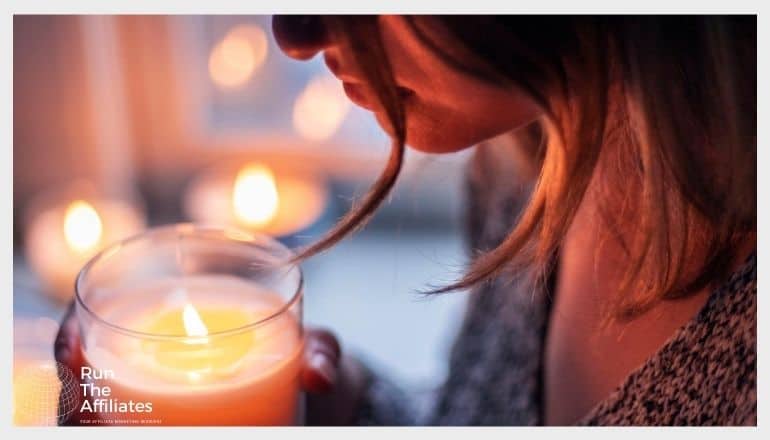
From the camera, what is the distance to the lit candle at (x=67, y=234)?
0.53 metres

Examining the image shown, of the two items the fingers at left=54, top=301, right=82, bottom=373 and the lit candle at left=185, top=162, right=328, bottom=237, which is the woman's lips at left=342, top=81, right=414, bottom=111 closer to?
the lit candle at left=185, top=162, right=328, bottom=237

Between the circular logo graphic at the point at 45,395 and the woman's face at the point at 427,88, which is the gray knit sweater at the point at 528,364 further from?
the circular logo graphic at the point at 45,395

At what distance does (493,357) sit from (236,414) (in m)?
0.26

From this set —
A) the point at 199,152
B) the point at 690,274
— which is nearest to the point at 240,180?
the point at 199,152

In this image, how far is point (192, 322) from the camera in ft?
1.53

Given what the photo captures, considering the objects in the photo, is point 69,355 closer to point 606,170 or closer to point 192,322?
point 192,322

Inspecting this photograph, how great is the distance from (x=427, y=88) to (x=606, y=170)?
12 cm

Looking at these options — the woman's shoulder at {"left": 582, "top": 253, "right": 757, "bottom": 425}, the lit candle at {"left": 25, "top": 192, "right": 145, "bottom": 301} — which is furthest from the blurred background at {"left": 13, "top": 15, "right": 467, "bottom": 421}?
the woman's shoulder at {"left": 582, "top": 253, "right": 757, "bottom": 425}

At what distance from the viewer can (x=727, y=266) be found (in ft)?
1.51

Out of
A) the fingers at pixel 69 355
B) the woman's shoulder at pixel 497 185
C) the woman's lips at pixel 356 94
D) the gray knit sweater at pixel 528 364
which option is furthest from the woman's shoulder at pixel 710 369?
the fingers at pixel 69 355

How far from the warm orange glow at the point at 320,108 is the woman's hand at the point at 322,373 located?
14cm

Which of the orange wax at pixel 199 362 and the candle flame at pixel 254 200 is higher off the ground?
the candle flame at pixel 254 200

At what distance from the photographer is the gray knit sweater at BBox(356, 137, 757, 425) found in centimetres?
47

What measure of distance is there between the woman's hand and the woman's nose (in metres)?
0.19
